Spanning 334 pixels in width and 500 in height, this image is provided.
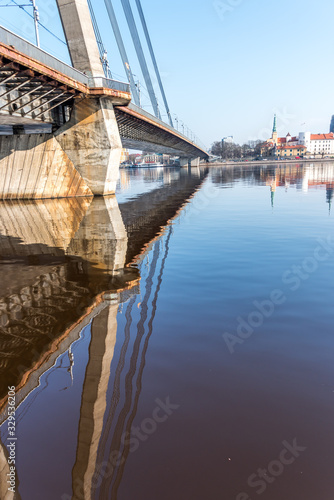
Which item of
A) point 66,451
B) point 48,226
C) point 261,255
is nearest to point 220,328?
point 66,451

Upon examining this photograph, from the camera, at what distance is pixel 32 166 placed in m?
25.8

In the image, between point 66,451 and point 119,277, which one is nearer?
point 66,451

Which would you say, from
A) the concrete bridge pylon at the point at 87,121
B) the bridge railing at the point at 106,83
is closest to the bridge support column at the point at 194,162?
the concrete bridge pylon at the point at 87,121

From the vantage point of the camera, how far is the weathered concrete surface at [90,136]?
1016 inches

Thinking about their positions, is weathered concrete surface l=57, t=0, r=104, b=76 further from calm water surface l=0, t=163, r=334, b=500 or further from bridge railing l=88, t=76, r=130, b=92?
calm water surface l=0, t=163, r=334, b=500

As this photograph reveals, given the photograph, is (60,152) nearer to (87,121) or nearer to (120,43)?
(87,121)

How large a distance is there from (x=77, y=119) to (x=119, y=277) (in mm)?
22195

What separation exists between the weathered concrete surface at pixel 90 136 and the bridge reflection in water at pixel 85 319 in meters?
14.2

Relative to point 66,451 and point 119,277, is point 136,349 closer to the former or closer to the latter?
point 66,451

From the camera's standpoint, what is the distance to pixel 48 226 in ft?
49.7

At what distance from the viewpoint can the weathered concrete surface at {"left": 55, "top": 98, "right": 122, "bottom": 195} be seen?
25.8m

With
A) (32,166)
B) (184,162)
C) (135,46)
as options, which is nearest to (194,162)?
(184,162)

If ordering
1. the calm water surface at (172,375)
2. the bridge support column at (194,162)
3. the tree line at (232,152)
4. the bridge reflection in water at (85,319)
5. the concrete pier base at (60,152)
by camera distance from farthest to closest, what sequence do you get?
the tree line at (232,152) < the bridge support column at (194,162) < the concrete pier base at (60,152) < the bridge reflection in water at (85,319) < the calm water surface at (172,375)

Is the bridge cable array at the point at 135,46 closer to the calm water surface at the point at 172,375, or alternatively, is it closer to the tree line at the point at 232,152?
the calm water surface at the point at 172,375
